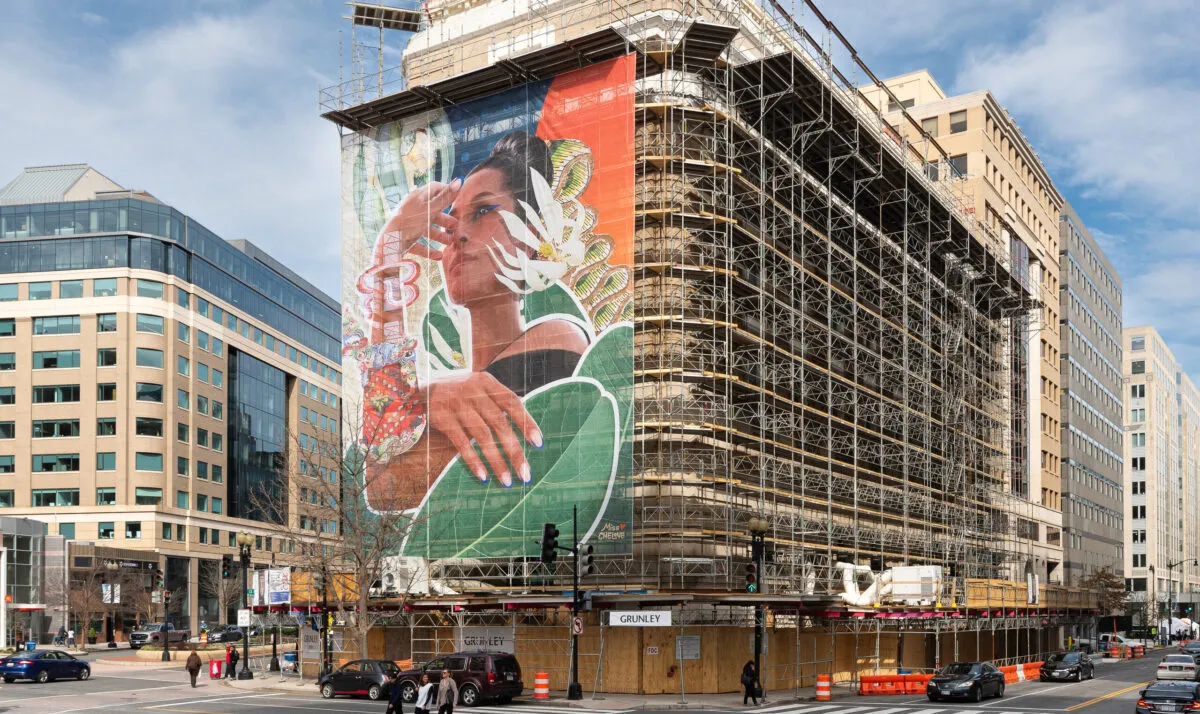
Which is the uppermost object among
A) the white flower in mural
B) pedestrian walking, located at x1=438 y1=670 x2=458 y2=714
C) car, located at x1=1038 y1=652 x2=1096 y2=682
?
the white flower in mural

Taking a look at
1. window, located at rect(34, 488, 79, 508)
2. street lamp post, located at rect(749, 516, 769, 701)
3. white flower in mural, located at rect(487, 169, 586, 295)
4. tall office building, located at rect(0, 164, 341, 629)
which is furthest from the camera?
window, located at rect(34, 488, 79, 508)

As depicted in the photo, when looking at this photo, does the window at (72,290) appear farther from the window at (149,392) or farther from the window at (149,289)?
the window at (149,392)

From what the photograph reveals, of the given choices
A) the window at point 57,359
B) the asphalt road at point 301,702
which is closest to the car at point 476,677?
the asphalt road at point 301,702

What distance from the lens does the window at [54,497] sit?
97125 mm

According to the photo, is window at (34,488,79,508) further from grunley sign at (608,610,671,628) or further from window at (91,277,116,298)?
grunley sign at (608,610,671,628)

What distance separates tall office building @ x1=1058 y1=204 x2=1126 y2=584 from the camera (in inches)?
3939

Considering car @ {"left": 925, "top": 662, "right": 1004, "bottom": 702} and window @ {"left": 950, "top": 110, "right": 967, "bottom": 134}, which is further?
window @ {"left": 950, "top": 110, "right": 967, "bottom": 134}

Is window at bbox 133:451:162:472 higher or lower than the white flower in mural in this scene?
lower

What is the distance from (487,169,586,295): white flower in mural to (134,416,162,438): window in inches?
2307

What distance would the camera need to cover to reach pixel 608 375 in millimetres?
46375

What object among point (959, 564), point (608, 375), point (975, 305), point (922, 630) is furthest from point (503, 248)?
point (975, 305)

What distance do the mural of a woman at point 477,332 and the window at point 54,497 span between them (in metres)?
55.0

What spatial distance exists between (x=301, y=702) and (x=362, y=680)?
2546mm

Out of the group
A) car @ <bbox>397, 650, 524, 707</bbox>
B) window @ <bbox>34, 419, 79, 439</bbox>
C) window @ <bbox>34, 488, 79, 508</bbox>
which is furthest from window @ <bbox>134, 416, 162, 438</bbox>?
car @ <bbox>397, 650, 524, 707</bbox>
